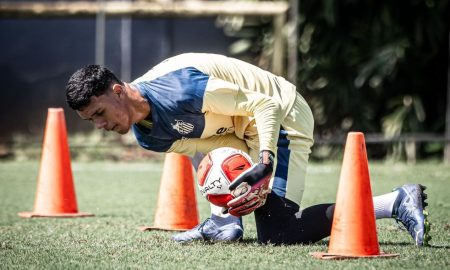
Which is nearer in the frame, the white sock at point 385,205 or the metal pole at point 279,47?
the white sock at point 385,205

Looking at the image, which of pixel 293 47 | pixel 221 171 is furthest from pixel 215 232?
pixel 293 47

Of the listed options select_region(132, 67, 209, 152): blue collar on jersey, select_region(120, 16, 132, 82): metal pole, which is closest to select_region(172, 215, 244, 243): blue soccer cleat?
select_region(132, 67, 209, 152): blue collar on jersey

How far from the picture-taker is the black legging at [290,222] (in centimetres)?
543

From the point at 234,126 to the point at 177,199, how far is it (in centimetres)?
109

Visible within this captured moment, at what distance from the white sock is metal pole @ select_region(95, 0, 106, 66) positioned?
8409mm

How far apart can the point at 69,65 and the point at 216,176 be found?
8.77 m

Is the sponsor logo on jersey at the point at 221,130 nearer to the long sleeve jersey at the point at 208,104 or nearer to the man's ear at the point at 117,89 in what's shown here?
the long sleeve jersey at the point at 208,104

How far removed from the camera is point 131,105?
516 centimetres

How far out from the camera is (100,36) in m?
13.5

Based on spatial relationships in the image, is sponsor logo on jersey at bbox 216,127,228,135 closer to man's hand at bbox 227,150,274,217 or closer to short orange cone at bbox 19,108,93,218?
man's hand at bbox 227,150,274,217

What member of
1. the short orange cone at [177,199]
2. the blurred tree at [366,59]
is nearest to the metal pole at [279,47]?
the blurred tree at [366,59]

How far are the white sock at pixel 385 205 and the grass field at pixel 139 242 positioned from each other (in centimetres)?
19

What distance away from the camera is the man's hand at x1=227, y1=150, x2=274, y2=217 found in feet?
16.2

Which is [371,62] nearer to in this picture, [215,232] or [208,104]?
[215,232]
